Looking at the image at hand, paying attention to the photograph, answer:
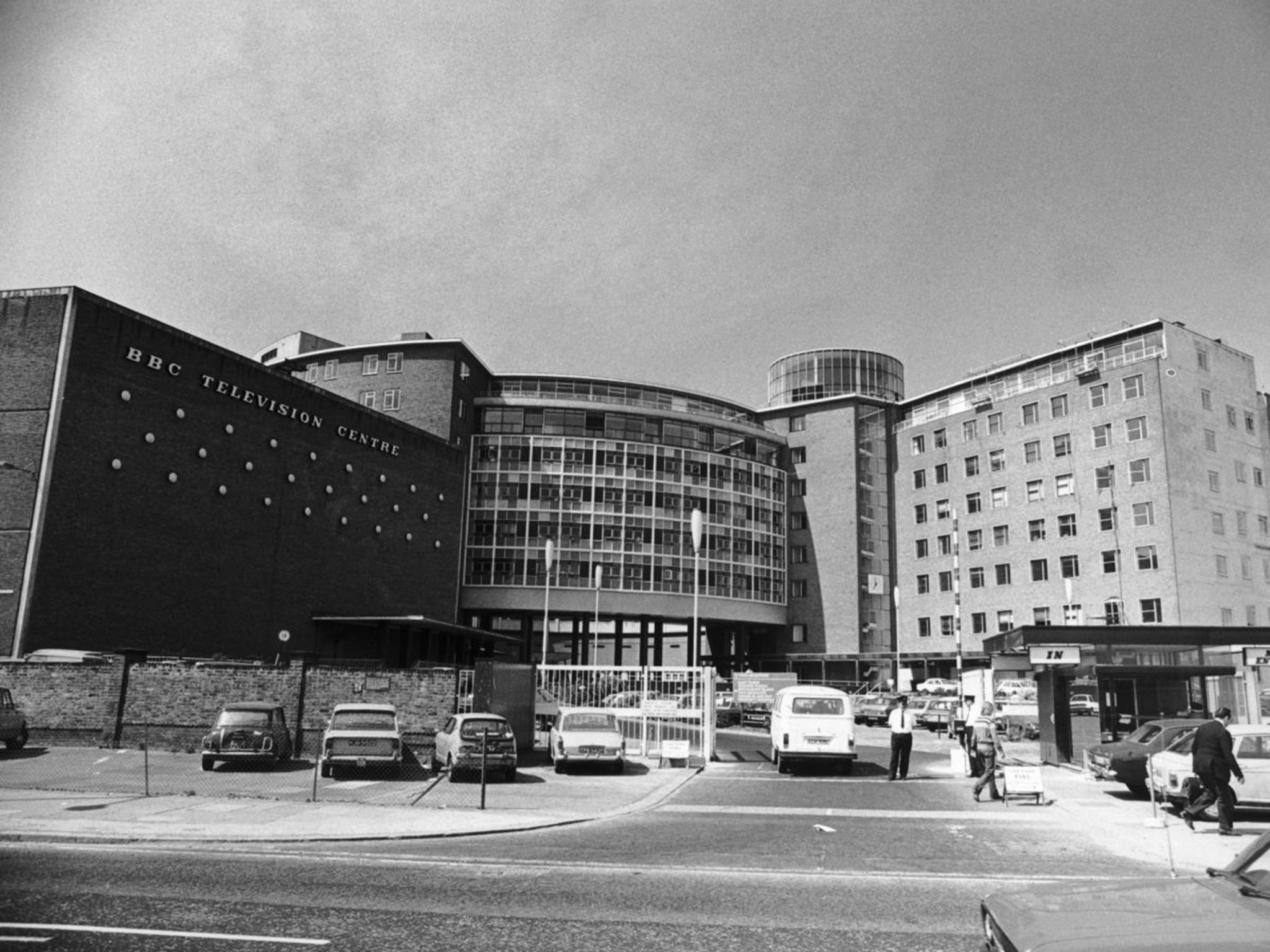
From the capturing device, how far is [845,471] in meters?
84.8

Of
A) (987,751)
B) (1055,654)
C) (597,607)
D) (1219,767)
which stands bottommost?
(987,751)

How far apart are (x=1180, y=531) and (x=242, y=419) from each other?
56.1m

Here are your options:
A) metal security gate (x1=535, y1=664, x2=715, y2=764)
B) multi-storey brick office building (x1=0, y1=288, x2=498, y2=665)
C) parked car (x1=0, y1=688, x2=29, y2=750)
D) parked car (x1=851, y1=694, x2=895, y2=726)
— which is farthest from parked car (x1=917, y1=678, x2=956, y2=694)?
parked car (x1=0, y1=688, x2=29, y2=750)

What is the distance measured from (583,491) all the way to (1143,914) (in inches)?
2837

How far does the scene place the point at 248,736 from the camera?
21656mm

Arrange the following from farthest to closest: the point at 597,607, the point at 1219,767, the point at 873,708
Answer: the point at 597,607 < the point at 873,708 < the point at 1219,767

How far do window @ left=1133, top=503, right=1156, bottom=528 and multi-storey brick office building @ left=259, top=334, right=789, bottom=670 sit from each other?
29700 millimetres

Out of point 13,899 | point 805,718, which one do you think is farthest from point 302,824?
point 805,718

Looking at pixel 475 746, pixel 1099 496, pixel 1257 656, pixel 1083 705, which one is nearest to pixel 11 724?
pixel 475 746

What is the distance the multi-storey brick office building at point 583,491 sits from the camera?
243 ft

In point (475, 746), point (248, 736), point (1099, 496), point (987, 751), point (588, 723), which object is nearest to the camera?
point (987, 751)

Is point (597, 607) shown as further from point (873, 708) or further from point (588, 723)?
point (588, 723)

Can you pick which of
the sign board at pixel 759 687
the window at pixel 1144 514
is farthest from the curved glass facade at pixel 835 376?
the sign board at pixel 759 687

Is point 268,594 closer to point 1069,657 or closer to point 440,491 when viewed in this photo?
point 440,491
